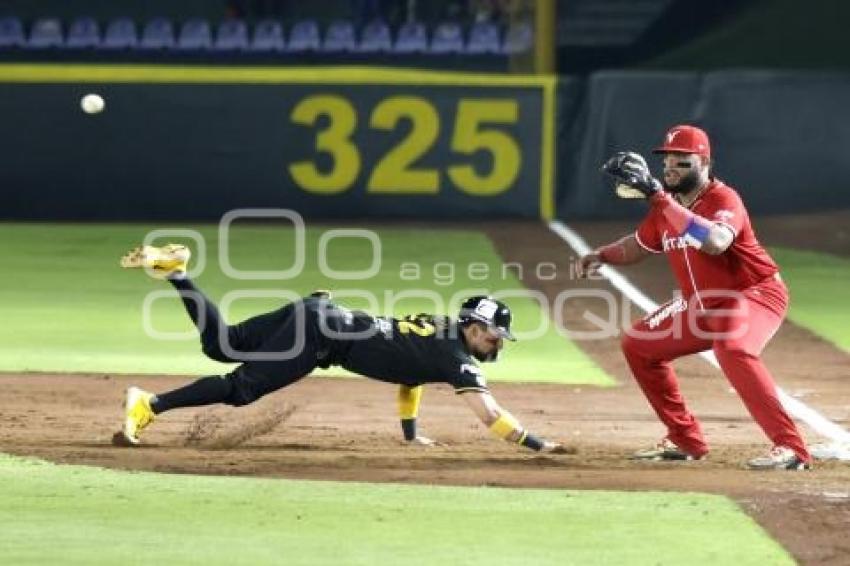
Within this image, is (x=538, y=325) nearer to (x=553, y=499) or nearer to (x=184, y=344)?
(x=184, y=344)

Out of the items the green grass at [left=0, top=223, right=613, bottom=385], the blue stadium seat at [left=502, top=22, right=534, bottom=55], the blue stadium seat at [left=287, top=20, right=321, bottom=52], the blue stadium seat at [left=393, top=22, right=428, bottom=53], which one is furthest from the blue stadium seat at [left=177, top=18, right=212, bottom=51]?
the green grass at [left=0, top=223, right=613, bottom=385]

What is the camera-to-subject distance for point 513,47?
29.4 meters

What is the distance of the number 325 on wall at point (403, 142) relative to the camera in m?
24.7

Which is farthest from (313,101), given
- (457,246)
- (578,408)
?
(578,408)

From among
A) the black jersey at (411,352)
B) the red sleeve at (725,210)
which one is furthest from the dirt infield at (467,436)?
the red sleeve at (725,210)

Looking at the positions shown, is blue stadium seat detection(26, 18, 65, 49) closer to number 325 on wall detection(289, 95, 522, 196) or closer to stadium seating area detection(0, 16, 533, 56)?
stadium seating area detection(0, 16, 533, 56)

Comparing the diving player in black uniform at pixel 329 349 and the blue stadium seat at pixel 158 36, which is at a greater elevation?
the blue stadium seat at pixel 158 36

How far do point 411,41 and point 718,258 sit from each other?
21.7 metres

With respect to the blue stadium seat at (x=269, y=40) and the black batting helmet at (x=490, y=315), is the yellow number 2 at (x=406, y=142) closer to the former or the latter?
the blue stadium seat at (x=269, y=40)

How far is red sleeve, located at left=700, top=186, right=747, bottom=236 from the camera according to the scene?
10359mm

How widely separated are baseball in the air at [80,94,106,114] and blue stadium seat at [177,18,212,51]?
24.6 ft

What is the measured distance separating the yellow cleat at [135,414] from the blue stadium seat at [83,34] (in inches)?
866

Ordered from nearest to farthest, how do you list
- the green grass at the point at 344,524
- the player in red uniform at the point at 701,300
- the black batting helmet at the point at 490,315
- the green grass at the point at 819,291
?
the green grass at the point at 344,524 < the player in red uniform at the point at 701,300 < the black batting helmet at the point at 490,315 < the green grass at the point at 819,291

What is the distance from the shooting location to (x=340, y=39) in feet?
105
